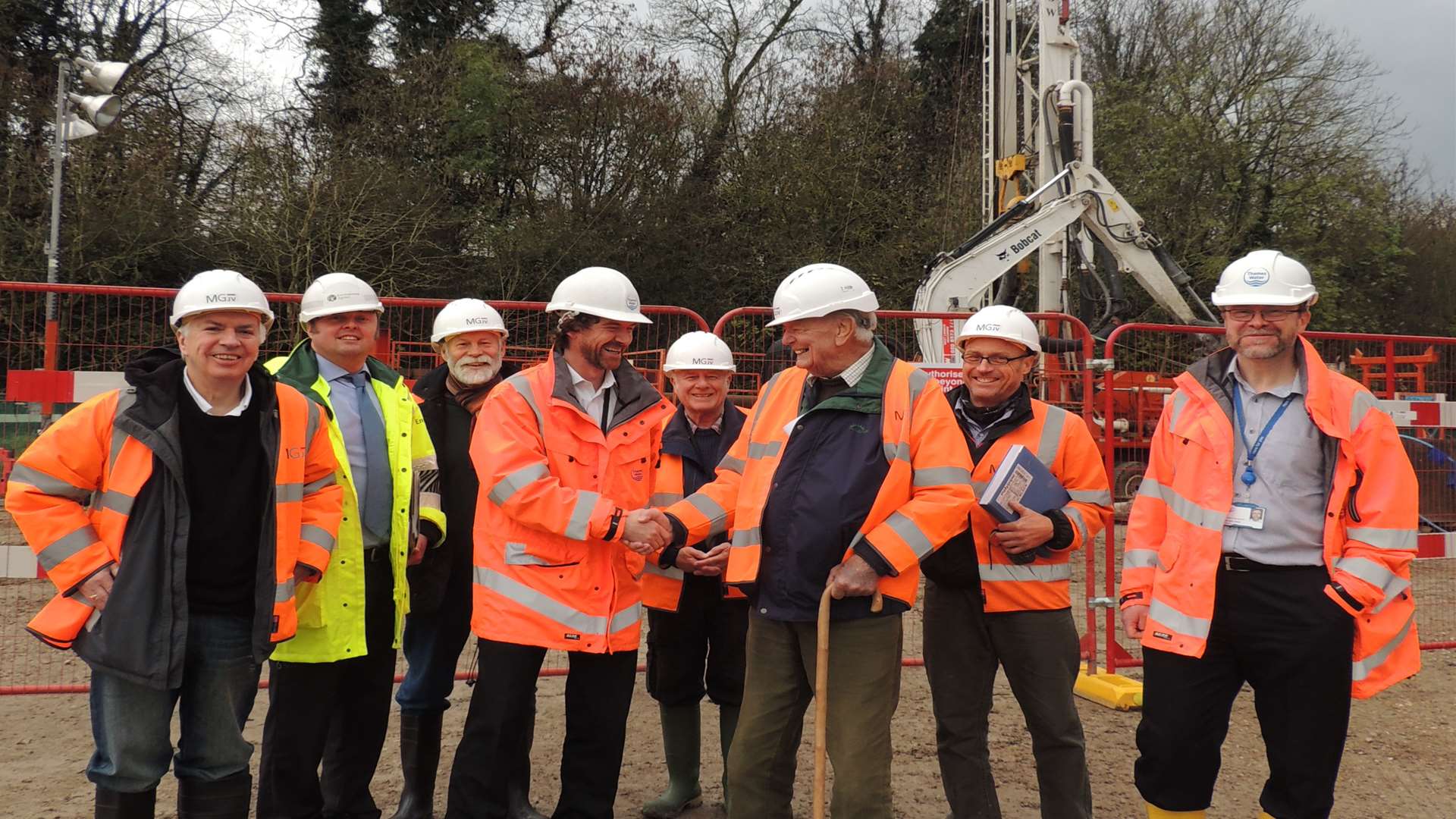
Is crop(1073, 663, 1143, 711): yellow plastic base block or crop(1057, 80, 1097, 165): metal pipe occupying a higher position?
crop(1057, 80, 1097, 165): metal pipe

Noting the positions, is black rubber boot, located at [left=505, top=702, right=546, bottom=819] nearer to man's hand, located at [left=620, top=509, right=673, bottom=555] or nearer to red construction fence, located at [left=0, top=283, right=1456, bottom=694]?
man's hand, located at [left=620, top=509, right=673, bottom=555]

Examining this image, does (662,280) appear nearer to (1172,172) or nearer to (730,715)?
(1172,172)

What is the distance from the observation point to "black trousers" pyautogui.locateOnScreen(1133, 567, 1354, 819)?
3.17 m

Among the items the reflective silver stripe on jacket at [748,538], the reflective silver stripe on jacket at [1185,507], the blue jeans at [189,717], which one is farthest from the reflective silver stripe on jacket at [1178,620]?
the blue jeans at [189,717]

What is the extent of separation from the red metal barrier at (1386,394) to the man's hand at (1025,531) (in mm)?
2065

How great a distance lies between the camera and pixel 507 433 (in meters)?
3.53

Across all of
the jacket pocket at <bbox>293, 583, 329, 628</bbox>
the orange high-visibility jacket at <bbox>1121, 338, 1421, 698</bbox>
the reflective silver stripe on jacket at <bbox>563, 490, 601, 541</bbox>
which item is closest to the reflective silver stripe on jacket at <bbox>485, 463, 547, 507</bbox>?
the reflective silver stripe on jacket at <bbox>563, 490, 601, 541</bbox>

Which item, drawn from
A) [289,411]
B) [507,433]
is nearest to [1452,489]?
[507,433]

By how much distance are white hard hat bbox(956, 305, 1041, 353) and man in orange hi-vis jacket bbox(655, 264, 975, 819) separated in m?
0.61

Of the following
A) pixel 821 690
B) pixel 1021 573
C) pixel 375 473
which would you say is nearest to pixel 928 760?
pixel 1021 573

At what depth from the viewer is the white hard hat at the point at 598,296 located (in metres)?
3.65

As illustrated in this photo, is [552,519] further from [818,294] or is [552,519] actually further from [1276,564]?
[1276,564]

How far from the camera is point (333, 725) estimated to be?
4.01 metres

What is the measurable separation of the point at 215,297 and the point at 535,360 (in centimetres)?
372
